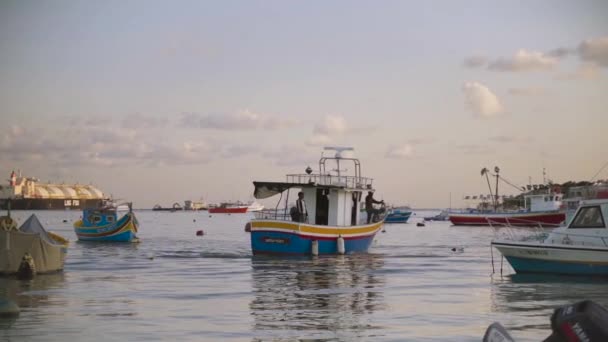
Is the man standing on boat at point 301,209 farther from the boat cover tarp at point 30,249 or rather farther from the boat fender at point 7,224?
the boat fender at point 7,224

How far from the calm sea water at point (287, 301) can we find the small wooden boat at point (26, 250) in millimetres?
531

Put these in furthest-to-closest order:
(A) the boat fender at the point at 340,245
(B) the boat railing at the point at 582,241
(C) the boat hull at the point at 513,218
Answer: (C) the boat hull at the point at 513,218 → (A) the boat fender at the point at 340,245 → (B) the boat railing at the point at 582,241

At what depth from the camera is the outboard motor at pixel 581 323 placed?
719 cm

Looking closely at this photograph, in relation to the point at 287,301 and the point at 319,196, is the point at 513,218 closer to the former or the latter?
the point at 319,196

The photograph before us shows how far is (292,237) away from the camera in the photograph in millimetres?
35438

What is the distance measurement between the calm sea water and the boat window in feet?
6.14

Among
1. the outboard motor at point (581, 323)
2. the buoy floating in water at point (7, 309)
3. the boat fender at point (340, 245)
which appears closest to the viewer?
the outboard motor at point (581, 323)

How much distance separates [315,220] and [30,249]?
1440 cm

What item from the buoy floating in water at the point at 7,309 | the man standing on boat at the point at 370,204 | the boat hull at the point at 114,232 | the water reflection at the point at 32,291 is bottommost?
the water reflection at the point at 32,291

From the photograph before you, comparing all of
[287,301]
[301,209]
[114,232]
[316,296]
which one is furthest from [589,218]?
[114,232]

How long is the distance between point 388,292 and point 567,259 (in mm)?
6653

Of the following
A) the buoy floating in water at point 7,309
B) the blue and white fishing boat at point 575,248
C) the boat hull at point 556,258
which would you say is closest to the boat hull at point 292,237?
the boat hull at point 556,258

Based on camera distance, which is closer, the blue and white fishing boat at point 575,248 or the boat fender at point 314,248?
the blue and white fishing boat at point 575,248

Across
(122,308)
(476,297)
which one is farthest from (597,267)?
(122,308)
